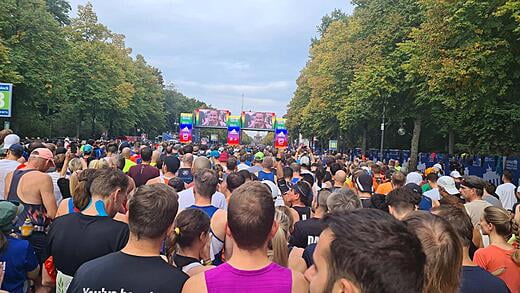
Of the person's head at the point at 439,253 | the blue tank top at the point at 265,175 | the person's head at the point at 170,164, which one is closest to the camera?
the person's head at the point at 439,253

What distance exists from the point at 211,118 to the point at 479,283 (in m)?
70.2

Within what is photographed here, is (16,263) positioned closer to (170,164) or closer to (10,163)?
(10,163)

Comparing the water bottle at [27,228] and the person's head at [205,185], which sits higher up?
the person's head at [205,185]

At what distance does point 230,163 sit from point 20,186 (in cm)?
484

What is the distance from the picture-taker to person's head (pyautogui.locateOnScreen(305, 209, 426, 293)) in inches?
64.9

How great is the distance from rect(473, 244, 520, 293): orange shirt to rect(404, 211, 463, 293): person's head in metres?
1.77

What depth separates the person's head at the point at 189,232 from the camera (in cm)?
352

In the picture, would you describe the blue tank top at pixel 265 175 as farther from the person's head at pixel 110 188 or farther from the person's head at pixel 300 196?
the person's head at pixel 110 188

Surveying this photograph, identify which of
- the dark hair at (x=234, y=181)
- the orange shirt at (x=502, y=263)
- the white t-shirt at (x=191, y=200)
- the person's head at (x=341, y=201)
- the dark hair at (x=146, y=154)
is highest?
the dark hair at (x=146, y=154)

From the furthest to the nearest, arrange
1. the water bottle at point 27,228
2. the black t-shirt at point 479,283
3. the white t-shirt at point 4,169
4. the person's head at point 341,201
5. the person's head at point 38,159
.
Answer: the white t-shirt at point 4,169, the person's head at point 38,159, the water bottle at point 27,228, the person's head at point 341,201, the black t-shirt at point 479,283

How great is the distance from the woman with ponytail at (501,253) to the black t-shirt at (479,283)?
2.66 feet

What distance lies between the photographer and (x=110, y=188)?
4.11m

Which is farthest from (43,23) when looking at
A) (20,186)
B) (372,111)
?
(20,186)

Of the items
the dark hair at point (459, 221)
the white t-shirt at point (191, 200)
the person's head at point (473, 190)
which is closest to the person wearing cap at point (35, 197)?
the white t-shirt at point (191, 200)
